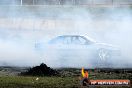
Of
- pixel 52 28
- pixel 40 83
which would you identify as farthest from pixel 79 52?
pixel 40 83

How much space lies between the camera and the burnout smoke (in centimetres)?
1332

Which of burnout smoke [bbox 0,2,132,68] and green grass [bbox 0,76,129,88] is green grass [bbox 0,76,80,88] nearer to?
green grass [bbox 0,76,129,88]

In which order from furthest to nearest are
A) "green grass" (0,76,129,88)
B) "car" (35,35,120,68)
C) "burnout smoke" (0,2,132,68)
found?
"burnout smoke" (0,2,132,68) → "car" (35,35,120,68) → "green grass" (0,76,129,88)

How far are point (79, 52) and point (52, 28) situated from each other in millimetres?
5005

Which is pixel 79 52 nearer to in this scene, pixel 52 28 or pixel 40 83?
pixel 52 28

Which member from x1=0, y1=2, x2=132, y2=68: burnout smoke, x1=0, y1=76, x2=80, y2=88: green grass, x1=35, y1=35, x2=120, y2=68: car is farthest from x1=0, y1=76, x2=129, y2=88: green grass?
x1=35, y1=35, x2=120, y2=68: car

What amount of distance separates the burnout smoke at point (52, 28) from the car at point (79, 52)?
0.08 metres

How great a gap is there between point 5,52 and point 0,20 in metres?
3.63

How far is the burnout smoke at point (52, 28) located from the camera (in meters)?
13.3

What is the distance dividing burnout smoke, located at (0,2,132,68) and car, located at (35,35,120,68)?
0.27 feet

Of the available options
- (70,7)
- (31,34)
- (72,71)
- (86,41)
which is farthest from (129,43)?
(31,34)

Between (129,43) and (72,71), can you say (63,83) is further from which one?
(129,43)

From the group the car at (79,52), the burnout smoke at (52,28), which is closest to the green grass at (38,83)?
the burnout smoke at (52,28)

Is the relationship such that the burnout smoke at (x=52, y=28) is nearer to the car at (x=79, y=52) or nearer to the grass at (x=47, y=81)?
the car at (x=79, y=52)
